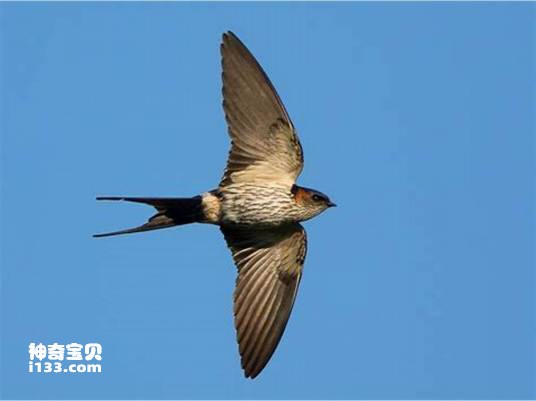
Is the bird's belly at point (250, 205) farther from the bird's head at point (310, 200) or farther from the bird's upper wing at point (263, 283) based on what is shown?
the bird's upper wing at point (263, 283)

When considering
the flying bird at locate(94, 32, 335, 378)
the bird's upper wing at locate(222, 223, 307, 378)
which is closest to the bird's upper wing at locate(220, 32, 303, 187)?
the flying bird at locate(94, 32, 335, 378)

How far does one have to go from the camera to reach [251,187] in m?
9.13

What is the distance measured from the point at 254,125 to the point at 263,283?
4.04 feet

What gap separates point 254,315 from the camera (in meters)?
9.55

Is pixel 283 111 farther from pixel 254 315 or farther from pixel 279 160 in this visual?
pixel 254 315

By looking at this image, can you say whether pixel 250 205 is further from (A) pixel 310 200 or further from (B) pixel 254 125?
(B) pixel 254 125

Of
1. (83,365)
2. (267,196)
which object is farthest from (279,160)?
(83,365)

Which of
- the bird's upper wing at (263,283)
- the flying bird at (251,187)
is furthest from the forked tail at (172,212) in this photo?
the bird's upper wing at (263,283)

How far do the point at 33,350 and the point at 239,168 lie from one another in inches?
107

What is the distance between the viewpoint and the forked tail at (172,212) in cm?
888

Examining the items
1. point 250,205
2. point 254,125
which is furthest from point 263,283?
point 254,125

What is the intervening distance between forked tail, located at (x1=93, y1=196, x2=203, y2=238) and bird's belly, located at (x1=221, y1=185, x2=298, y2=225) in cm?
18

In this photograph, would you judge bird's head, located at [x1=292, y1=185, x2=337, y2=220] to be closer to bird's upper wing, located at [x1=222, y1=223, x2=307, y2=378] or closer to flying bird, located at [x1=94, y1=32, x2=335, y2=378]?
flying bird, located at [x1=94, y1=32, x2=335, y2=378]

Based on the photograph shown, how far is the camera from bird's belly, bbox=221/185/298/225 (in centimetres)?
911
